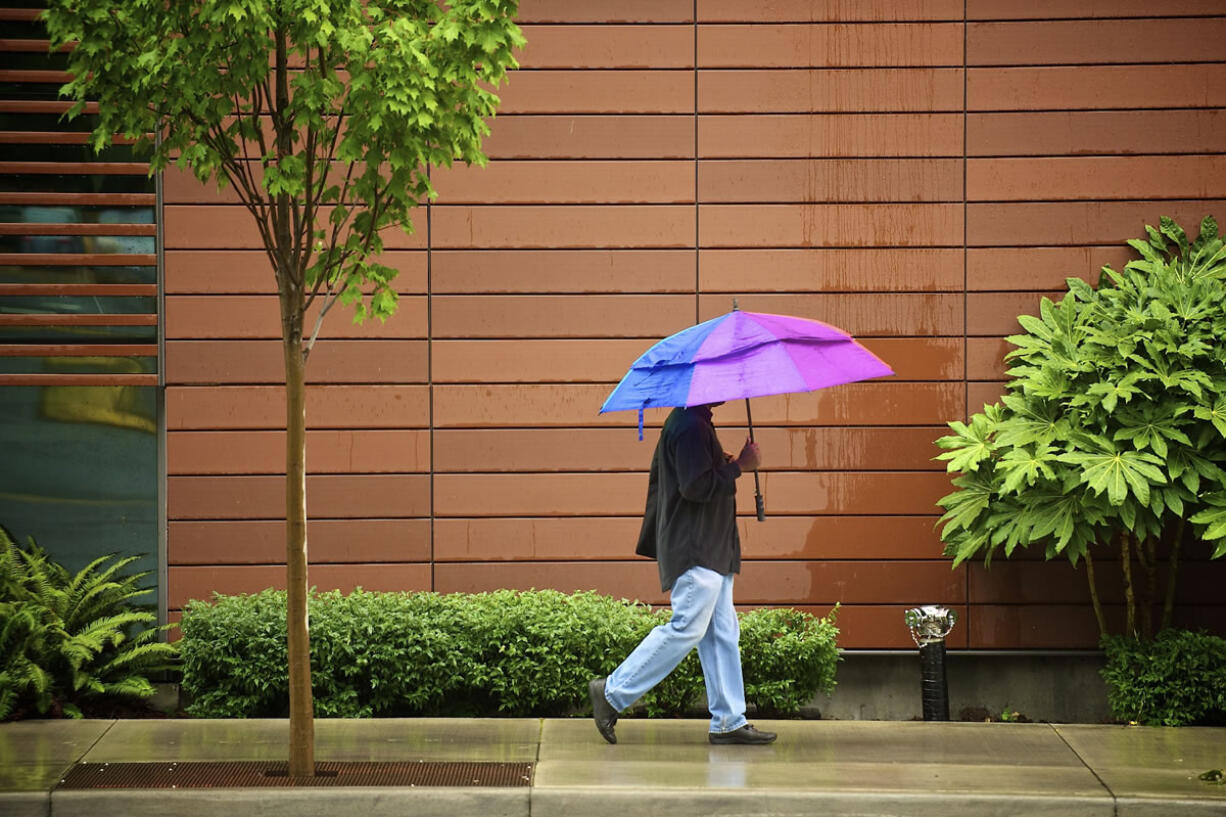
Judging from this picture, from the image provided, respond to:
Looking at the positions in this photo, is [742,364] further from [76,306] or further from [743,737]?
[76,306]

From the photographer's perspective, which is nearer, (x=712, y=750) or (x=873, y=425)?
(x=712, y=750)

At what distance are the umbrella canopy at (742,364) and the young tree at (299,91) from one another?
52.0 inches

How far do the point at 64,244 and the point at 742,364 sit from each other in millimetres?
5226

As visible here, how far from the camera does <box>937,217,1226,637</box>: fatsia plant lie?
728 centimetres

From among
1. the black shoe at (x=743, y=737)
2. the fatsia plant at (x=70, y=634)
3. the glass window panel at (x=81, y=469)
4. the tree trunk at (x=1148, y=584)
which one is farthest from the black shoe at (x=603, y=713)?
the glass window panel at (x=81, y=469)

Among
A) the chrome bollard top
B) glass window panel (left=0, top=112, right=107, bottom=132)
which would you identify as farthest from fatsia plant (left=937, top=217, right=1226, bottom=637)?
glass window panel (left=0, top=112, right=107, bottom=132)

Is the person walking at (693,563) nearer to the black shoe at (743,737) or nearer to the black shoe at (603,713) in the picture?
the black shoe at (603,713)

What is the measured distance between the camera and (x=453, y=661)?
755 cm

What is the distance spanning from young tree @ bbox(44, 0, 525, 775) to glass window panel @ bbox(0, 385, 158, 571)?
3.38 metres

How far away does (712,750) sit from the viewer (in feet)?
22.0

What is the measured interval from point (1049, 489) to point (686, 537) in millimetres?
2439

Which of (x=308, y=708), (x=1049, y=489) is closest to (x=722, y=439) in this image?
(x=1049, y=489)

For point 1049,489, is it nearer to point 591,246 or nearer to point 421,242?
point 591,246

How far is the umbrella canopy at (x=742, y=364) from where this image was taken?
607 cm
